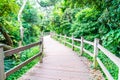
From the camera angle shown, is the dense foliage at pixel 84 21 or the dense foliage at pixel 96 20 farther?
the dense foliage at pixel 84 21

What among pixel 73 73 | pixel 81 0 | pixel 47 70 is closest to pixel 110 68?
pixel 73 73

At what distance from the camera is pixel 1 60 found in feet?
10.3

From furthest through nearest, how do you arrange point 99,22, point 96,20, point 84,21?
point 84,21 < point 96,20 < point 99,22

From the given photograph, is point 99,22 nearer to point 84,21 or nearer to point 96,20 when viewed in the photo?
point 96,20

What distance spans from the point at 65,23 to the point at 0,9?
29.2 ft

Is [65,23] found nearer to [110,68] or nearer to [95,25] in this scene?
[95,25]

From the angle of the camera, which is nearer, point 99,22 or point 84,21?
point 99,22

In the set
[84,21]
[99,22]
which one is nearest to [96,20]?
[99,22]

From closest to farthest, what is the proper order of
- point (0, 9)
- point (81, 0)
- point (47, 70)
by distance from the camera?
1. point (47, 70)
2. point (0, 9)
3. point (81, 0)

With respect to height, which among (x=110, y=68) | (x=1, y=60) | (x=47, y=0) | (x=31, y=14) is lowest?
(x=110, y=68)

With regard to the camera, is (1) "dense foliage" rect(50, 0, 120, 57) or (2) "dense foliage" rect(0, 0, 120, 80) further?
(2) "dense foliage" rect(0, 0, 120, 80)

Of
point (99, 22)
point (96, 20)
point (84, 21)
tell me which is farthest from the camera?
point (84, 21)

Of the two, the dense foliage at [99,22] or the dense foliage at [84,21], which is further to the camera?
the dense foliage at [84,21]

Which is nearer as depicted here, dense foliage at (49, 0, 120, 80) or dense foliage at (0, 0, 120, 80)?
dense foliage at (49, 0, 120, 80)
